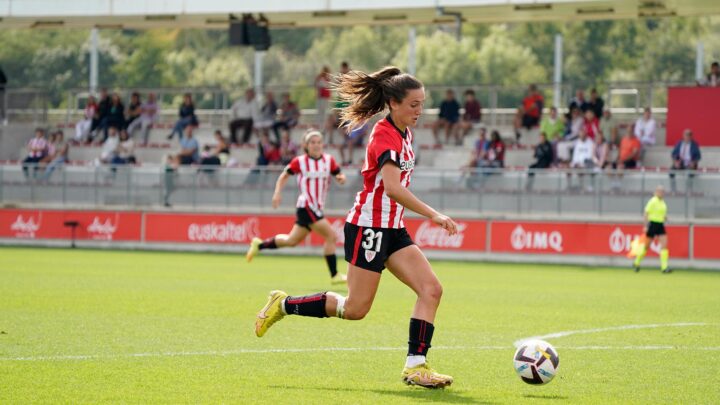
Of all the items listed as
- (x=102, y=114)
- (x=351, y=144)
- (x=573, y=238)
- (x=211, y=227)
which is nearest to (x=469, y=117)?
(x=351, y=144)

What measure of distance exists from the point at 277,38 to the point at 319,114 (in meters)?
59.2

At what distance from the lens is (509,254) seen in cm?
2798

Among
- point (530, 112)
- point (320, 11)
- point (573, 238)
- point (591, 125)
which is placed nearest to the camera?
point (573, 238)

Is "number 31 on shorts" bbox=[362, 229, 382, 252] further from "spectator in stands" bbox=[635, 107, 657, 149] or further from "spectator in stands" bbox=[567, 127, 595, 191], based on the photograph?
"spectator in stands" bbox=[635, 107, 657, 149]

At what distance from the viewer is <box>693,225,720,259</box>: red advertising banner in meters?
25.9

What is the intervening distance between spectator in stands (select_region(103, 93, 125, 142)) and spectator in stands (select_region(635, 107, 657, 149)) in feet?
49.2

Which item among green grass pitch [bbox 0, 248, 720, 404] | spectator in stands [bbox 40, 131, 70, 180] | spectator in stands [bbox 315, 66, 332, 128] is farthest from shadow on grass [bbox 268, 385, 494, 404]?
spectator in stands [bbox 315, 66, 332, 128]

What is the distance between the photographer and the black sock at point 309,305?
30.3 feet

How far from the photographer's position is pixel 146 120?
35906 millimetres

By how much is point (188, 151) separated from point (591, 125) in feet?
35.4

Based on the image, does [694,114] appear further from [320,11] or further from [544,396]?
[544,396]

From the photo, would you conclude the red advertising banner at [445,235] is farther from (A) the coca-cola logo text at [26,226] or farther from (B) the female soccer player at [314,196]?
(B) the female soccer player at [314,196]

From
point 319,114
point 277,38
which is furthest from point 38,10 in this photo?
point 277,38

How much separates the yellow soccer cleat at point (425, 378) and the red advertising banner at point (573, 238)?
1888 centimetres
